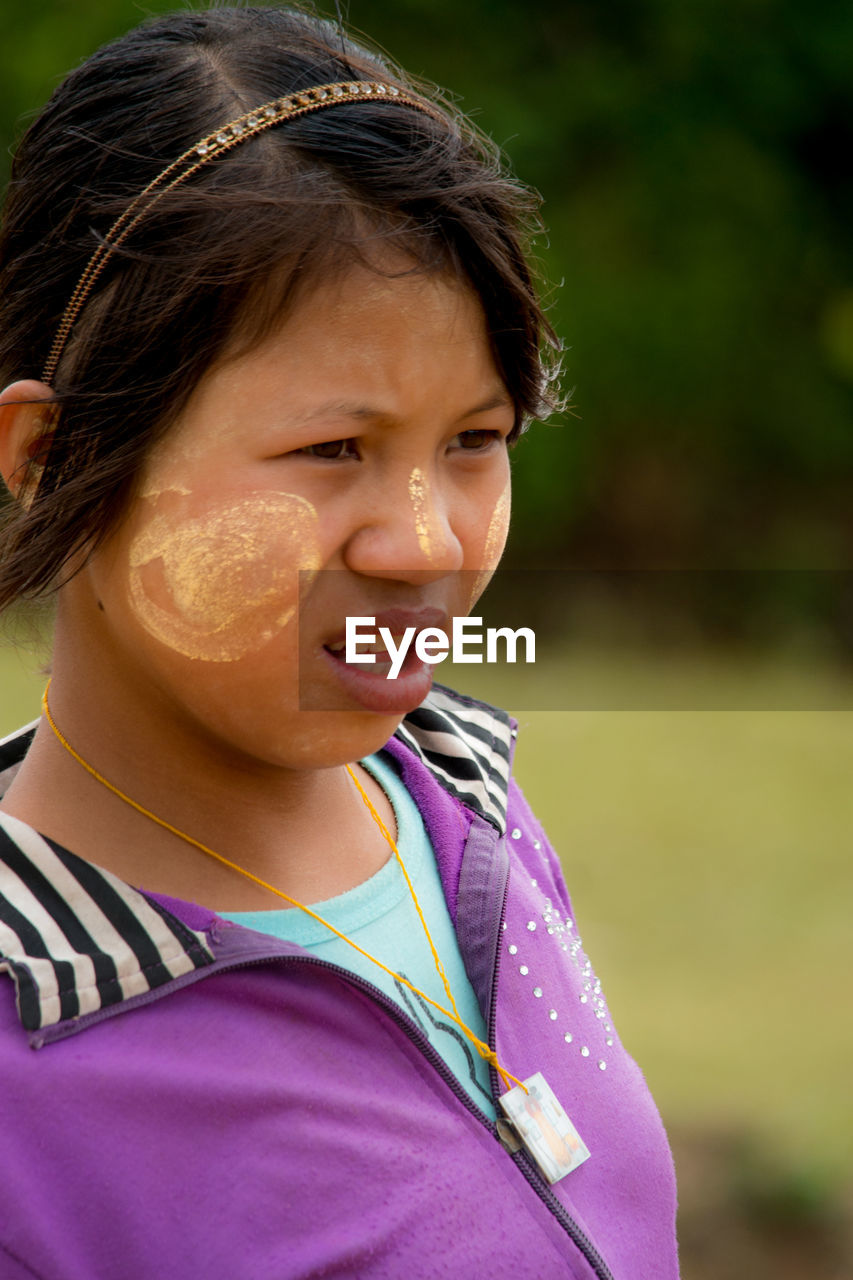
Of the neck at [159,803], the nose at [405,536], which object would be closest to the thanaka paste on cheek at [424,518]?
the nose at [405,536]

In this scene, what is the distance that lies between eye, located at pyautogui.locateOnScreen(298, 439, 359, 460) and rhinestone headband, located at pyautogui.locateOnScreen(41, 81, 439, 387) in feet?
0.71

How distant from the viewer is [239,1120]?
100 centimetres

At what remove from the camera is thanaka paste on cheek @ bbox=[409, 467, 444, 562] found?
1.06 meters

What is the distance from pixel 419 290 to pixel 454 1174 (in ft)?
2.31

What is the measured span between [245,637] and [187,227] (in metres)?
0.32

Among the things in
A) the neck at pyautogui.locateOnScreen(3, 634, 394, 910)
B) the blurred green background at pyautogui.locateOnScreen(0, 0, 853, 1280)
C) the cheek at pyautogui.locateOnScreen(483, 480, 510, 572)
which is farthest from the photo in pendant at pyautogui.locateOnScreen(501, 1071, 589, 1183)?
the blurred green background at pyautogui.locateOnScreen(0, 0, 853, 1280)

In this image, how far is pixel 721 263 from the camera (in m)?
8.95

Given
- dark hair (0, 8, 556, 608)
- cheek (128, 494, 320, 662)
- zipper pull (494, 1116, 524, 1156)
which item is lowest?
zipper pull (494, 1116, 524, 1156)

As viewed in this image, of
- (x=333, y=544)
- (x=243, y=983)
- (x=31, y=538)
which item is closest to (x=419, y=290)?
(x=333, y=544)

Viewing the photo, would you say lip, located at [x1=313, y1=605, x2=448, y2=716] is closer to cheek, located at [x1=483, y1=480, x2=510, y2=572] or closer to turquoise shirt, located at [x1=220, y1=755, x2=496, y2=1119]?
cheek, located at [x1=483, y1=480, x2=510, y2=572]

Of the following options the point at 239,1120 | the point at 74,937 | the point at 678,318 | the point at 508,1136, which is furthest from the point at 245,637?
the point at 678,318

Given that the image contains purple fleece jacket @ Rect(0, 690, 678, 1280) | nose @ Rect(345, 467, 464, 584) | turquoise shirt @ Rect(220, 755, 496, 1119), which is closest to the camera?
purple fleece jacket @ Rect(0, 690, 678, 1280)

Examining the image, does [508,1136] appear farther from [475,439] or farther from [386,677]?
[475,439]

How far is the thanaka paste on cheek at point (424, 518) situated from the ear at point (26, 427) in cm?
29
